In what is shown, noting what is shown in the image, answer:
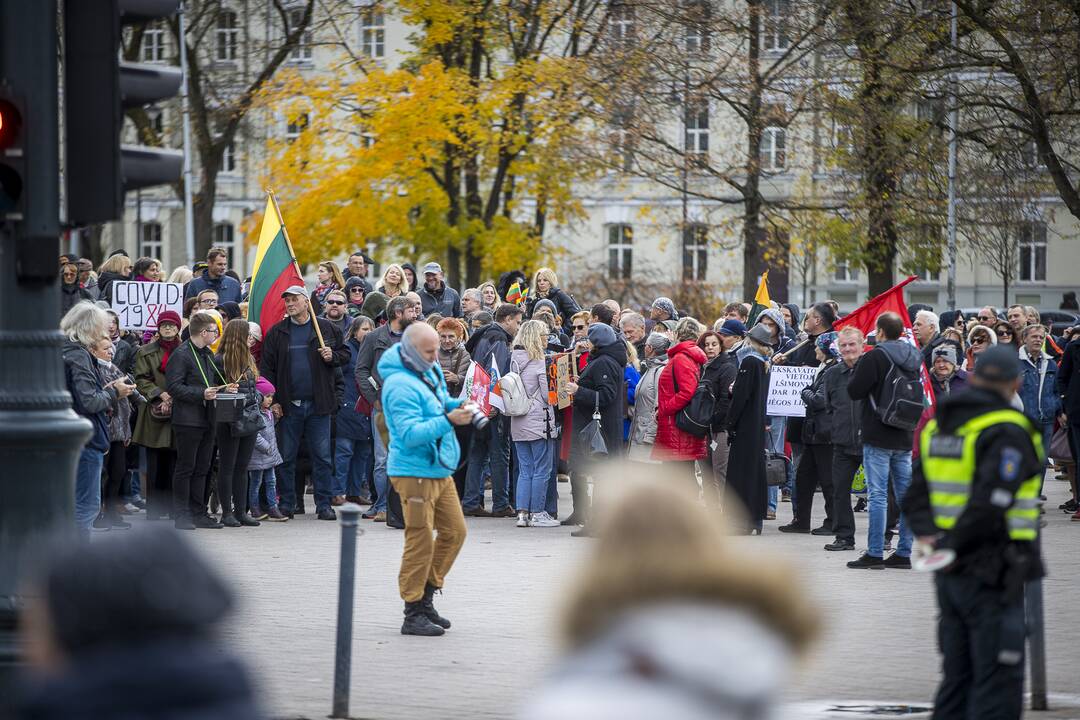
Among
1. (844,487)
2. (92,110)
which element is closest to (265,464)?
(844,487)

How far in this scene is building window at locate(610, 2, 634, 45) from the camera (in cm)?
3049

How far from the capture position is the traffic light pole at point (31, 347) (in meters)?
6.27

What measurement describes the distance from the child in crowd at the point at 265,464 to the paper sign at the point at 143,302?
2.10m

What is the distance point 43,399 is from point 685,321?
10.0 metres

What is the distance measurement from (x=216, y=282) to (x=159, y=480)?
178 inches

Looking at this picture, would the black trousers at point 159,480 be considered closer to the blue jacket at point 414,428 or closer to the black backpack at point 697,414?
the black backpack at point 697,414

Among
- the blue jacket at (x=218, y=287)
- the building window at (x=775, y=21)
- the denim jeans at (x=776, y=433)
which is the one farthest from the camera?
the building window at (x=775, y=21)

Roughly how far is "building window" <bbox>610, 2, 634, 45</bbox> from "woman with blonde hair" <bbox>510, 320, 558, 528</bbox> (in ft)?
50.3

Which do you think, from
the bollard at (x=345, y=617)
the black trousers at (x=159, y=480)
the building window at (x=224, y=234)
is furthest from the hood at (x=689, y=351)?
the building window at (x=224, y=234)

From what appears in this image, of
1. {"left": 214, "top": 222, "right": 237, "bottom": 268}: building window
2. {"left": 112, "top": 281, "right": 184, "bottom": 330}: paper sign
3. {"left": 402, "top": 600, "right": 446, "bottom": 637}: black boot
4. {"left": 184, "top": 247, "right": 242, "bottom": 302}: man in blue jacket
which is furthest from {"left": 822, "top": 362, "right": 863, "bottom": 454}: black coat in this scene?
{"left": 214, "top": 222, "right": 237, "bottom": 268}: building window

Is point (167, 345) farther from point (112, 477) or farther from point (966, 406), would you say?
point (966, 406)

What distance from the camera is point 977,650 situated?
6.41 meters

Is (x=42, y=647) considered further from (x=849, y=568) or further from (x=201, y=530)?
(x=201, y=530)

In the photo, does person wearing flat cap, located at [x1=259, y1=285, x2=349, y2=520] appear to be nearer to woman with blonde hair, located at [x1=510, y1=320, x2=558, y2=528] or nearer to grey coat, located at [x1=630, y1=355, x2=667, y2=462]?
woman with blonde hair, located at [x1=510, y1=320, x2=558, y2=528]
